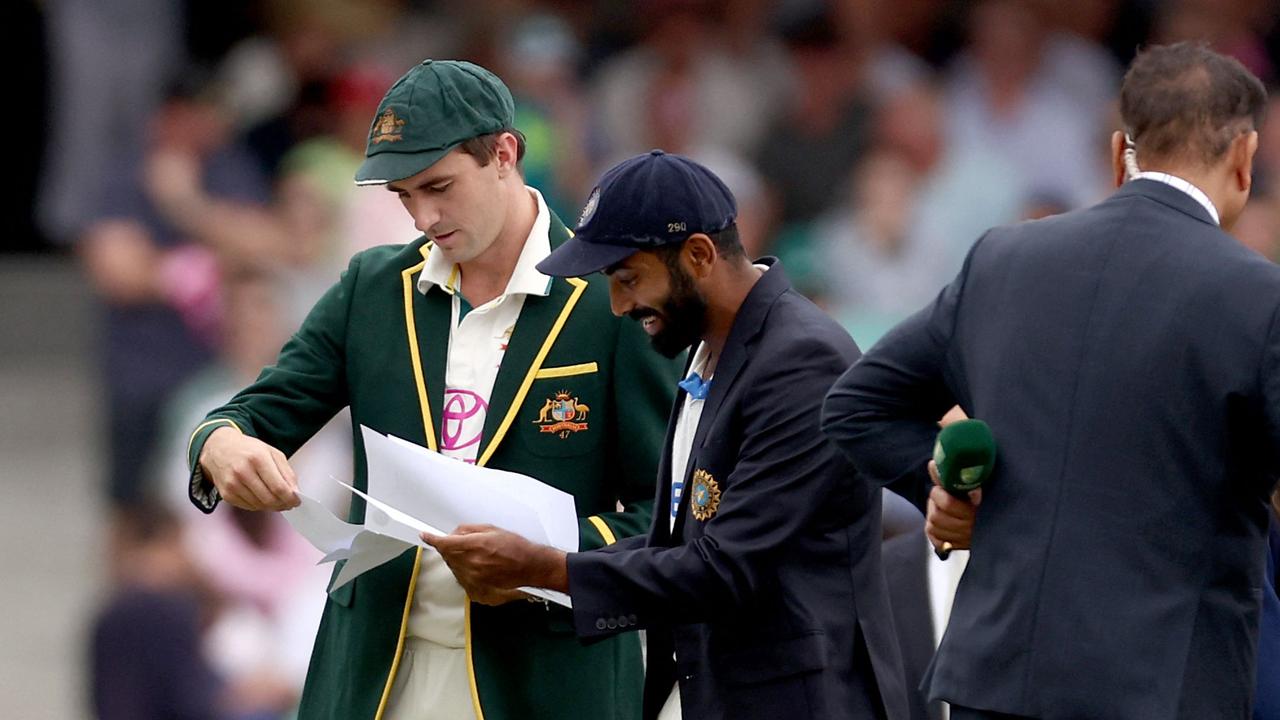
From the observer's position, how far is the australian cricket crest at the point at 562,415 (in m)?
3.73

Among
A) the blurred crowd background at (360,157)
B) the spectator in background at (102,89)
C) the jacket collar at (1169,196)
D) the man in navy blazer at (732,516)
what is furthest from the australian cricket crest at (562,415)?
the spectator in background at (102,89)

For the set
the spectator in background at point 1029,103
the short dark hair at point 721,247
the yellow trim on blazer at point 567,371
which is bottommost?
the spectator in background at point 1029,103

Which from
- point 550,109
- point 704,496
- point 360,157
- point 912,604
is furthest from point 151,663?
point 704,496

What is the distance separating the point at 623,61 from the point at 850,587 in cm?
627

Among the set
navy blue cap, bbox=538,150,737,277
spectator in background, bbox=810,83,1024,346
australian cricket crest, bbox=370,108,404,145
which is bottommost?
spectator in background, bbox=810,83,1024,346

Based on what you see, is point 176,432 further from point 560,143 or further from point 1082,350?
point 1082,350

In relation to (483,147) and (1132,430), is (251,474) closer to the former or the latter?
(483,147)

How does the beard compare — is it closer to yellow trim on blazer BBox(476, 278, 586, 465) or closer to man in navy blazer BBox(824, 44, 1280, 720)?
yellow trim on blazer BBox(476, 278, 586, 465)

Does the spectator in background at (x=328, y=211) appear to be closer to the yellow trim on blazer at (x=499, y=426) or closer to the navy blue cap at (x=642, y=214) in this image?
the yellow trim on blazer at (x=499, y=426)

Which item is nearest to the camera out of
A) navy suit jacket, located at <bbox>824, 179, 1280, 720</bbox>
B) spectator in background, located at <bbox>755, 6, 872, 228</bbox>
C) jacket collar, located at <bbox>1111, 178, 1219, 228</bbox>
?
navy suit jacket, located at <bbox>824, 179, 1280, 720</bbox>

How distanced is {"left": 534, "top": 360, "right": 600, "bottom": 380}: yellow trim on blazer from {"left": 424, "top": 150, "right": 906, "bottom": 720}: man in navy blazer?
1.04ft

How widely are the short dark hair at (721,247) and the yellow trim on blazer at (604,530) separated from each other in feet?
1.69

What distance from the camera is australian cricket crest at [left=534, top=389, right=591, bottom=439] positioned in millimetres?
3732

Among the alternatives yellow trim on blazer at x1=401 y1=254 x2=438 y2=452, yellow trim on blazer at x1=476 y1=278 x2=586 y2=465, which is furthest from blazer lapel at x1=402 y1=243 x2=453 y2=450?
yellow trim on blazer at x1=476 y1=278 x2=586 y2=465
